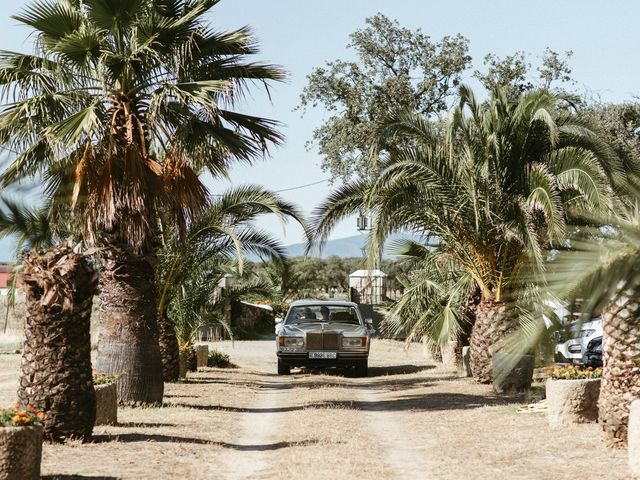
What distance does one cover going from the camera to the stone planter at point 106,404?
10.4 meters

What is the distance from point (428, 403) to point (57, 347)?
686 centimetres

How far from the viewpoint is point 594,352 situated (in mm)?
17094

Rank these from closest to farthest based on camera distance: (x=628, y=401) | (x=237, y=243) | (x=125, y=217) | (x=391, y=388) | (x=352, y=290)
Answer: (x=628, y=401)
(x=125, y=217)
(x=237, y=243)
(x=391, y=388)
(x=352, y=290)

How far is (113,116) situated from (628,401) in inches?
300

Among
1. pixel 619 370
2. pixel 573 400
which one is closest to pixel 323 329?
pixel 573 400

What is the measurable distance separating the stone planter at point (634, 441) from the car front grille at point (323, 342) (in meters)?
12.6

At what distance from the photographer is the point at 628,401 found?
8477 mm

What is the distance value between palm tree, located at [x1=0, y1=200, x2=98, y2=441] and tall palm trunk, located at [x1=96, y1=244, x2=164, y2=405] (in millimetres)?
3619

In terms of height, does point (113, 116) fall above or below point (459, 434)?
above

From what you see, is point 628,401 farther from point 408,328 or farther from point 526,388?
point 408,328

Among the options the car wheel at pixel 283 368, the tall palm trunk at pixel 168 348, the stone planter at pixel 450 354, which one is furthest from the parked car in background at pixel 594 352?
the tall palm trunk at pixel 168 348

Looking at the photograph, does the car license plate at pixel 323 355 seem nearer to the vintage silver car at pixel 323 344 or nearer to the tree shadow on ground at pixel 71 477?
the vintage silver car at pixel 323 344

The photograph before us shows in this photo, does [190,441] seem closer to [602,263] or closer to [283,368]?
[602,263]

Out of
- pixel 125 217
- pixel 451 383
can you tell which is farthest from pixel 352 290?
pixel 125 217
